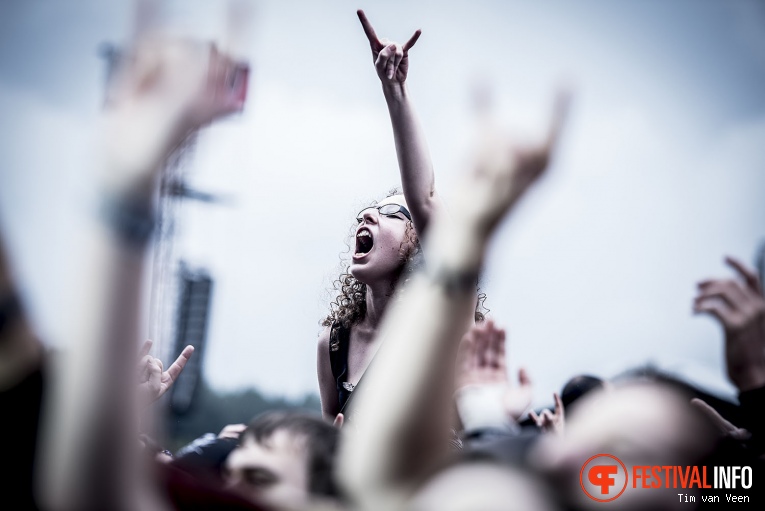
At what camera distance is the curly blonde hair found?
94.7 inches

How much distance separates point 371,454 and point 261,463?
0.27m

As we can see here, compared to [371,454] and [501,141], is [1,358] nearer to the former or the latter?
[371,454]

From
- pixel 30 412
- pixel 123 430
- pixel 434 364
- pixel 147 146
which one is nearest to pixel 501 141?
pixel 434 364

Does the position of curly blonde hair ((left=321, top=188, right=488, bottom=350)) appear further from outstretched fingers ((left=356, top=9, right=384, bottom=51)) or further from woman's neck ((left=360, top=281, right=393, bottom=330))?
outstretched fingers ((left=356, top=9, right=384, bottom=51))

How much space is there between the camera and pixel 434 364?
1.07 meters

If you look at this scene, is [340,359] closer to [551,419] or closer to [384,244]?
[384,244]

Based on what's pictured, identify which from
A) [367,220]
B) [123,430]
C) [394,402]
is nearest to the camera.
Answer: [123,430]

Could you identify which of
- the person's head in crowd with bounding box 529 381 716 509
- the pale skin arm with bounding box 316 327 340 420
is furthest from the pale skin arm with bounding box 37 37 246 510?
the pale skin arm with bounding box 316 327 340 420

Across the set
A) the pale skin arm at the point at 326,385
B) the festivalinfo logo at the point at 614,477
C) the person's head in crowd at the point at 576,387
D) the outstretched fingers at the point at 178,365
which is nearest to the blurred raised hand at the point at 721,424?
the person's head in crowd at the point at 576,387

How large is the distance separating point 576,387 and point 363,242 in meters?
1.00

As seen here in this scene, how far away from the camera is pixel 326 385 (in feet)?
8.51

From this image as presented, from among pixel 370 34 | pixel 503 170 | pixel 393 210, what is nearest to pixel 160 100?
pixel 503 170

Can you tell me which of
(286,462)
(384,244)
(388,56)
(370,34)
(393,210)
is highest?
(370,34)

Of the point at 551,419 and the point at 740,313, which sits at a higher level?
the point at 740,313
